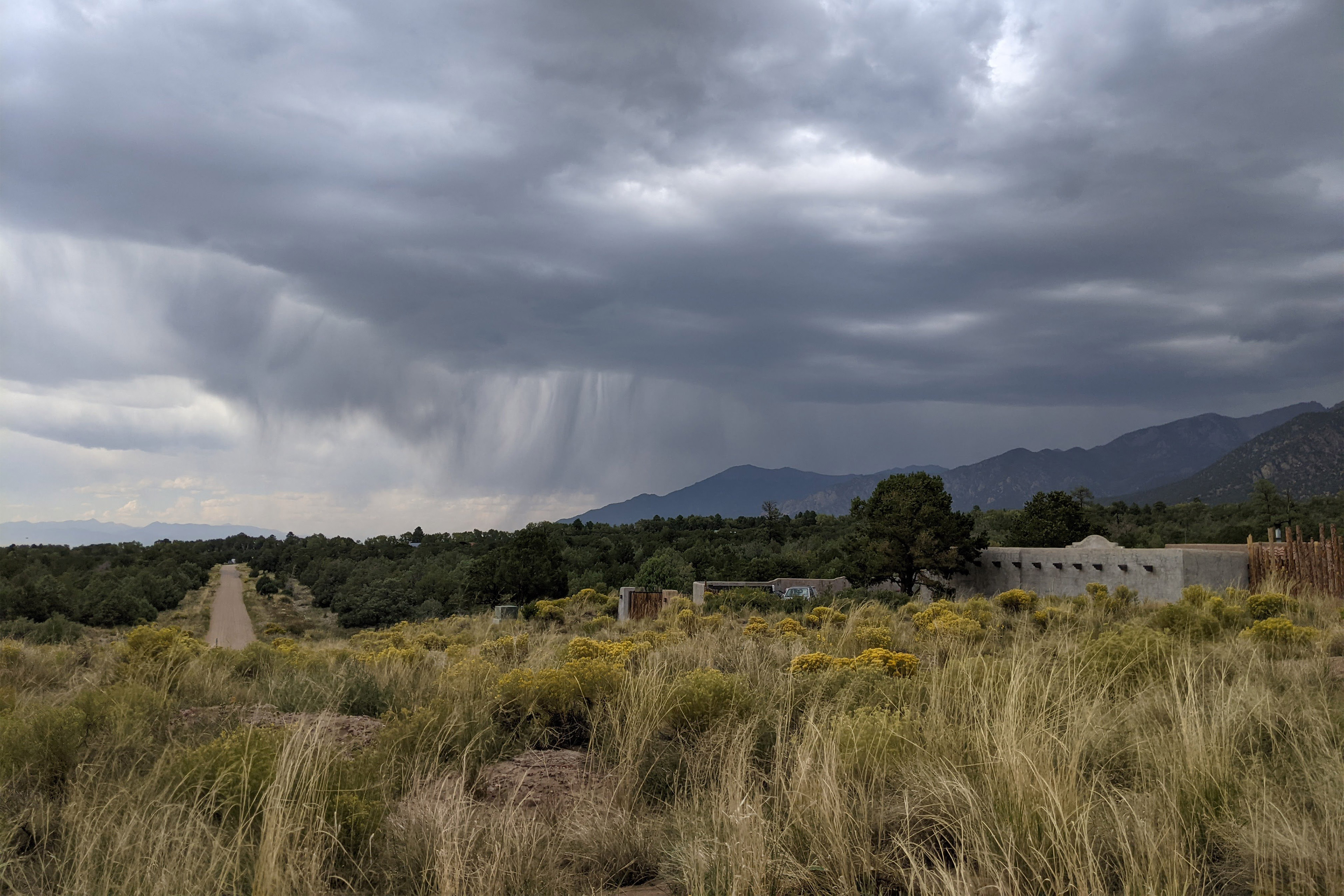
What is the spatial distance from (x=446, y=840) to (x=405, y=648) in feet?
34.6

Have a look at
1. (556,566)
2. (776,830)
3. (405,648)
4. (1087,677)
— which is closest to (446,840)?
(776,830)

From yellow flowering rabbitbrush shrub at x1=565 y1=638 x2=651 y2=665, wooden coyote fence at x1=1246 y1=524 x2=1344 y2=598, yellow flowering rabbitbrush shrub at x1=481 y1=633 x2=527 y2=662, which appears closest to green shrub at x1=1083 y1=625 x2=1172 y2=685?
yellow flowering rabbitbrush shrub at x1=565 y1=638 x2=651 y2=665

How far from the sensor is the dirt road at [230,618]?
44.2 metres

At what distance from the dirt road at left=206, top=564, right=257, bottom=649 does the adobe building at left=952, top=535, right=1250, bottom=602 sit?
95.8 feet

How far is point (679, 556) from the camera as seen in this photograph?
50719mm

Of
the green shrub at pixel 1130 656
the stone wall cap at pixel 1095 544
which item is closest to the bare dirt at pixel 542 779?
the green shrub at pixel 1130 656

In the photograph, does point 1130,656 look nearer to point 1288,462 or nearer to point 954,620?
point 954,620

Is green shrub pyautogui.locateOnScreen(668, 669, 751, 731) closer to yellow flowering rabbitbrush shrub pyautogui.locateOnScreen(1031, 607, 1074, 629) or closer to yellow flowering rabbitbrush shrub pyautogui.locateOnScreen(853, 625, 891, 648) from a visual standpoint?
yellow flowering rabbitbrush shrub pyautogui.locateOnScreen(853, 625, 891, 648)

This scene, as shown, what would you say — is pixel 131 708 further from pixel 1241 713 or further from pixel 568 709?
pixel 1241 713

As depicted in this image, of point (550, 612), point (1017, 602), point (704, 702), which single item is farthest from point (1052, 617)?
point (550, 612)

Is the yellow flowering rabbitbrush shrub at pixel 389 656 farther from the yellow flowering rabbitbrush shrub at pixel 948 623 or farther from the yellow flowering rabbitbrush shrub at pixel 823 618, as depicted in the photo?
the yellow flowering rabbitbrush shrub at pixel 948 623

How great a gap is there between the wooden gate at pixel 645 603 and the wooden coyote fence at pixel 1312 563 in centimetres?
1688

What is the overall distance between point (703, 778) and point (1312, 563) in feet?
71.4

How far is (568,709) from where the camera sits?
686 centimetres
